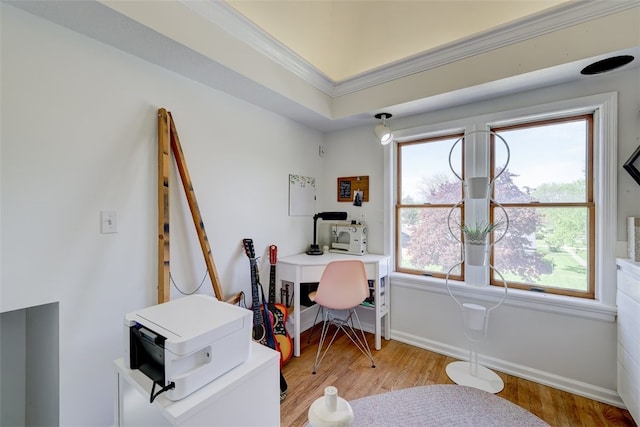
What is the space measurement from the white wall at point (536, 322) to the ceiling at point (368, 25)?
1.92 feet

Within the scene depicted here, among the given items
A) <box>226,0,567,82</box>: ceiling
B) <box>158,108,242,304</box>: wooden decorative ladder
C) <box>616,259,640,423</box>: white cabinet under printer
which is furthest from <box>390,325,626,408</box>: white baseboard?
<box>226,0,567,82</box>: ceiling

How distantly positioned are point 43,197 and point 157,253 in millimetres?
624

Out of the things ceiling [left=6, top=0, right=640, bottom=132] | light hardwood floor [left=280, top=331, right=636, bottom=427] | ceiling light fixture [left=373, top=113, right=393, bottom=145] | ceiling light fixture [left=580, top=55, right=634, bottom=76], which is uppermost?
ceiling [left=6, top=0, right=640, bottom=132]

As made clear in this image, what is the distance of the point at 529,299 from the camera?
208 cm

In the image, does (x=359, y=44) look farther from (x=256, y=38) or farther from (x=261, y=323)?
(x=261, y=323)

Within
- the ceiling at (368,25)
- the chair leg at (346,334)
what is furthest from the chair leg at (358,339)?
the ceiling at (368,25)

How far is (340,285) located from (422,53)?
6.32 feet

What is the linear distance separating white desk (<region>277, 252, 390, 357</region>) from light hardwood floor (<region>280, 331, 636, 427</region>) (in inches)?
8.4

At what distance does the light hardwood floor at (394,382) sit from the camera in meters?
1.71

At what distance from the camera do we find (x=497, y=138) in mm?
2305

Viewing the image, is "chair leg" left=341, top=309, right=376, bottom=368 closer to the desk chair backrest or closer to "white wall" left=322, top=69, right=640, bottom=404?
"white wall" left=322, top=69, right=640, bottom=404

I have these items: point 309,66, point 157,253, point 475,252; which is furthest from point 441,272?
point 157,253

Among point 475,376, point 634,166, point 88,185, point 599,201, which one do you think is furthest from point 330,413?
point 634,166

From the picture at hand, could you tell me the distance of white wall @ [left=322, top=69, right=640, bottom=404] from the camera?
1794 mm
